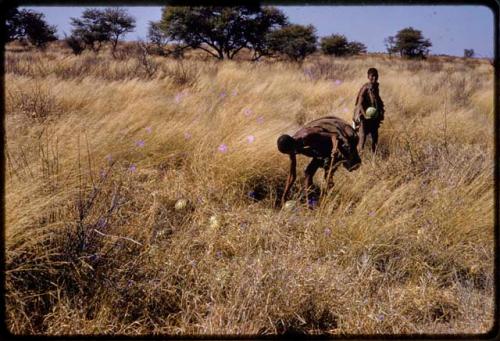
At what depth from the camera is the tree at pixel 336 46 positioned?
28062 millimetres

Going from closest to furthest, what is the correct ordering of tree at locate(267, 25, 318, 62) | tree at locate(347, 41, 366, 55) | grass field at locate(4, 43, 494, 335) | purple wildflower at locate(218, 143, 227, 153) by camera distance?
grass field at locate(4, 43, 494, 335)
purple wildflower at locate(218, 143, 227, 153)
tree at locate(267, 25, 318, 62)
tree at locate(347, 41, 366, 55)

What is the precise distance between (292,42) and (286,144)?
1981 cm

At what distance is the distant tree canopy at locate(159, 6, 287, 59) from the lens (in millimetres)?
19422

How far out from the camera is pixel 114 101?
5281mm

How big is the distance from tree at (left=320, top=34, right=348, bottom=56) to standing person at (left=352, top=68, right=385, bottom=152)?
2525 centimetres

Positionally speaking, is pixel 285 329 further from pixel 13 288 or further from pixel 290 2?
pixel 290 2

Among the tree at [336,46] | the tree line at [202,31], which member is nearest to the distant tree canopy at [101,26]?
the tree line at [202,31]

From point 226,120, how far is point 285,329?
2.73 meters

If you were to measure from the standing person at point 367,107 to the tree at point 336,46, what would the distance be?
25253mm

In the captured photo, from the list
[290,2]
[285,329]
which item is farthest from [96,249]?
[290,2]

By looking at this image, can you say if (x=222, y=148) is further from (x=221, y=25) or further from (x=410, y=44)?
(x=410, y=44)

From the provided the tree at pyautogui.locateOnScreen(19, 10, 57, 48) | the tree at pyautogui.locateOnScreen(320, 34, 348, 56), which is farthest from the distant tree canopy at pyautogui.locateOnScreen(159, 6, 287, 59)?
the tree at pyautogui.locateOnScreen(320, 34, 348, 56)

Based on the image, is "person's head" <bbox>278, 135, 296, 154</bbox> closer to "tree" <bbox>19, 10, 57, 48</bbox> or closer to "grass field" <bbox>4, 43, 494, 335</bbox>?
"grass field" <bbox>4, 43, 494, 335</bbox>

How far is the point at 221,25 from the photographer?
19.2m
